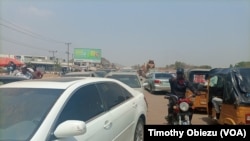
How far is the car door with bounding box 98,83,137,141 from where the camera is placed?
4.24 metres

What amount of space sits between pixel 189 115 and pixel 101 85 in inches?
99.8

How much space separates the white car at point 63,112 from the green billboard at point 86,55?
6011cm

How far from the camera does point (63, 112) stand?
10.5ft

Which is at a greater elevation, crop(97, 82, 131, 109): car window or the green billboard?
the green billboard

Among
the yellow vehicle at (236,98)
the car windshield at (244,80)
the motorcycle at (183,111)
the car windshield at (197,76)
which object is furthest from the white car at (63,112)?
the car windshield at (197,76)

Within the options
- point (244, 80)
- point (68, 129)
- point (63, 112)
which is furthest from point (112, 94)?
point (244, 80)

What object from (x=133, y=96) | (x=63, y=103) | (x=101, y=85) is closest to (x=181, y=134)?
(x=133, y=96)

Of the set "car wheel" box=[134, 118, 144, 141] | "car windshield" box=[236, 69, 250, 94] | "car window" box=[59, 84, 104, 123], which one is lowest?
"car wheel" box=[134, 118, 144, 141]

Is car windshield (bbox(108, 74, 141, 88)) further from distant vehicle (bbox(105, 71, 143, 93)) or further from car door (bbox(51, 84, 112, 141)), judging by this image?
car door (bbox(51, 84, 112, 141))

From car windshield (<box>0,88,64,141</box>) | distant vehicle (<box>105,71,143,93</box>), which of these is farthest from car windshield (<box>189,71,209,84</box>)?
car windshield (<box>0,88,64,141</box>)

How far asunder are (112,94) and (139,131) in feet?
3.89

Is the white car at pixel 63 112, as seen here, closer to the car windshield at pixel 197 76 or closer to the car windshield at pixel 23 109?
the car windshield at pixel 23 109

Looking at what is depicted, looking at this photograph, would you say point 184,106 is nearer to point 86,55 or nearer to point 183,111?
point 183,111

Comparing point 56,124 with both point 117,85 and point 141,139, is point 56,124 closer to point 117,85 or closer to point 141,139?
point 117,85
